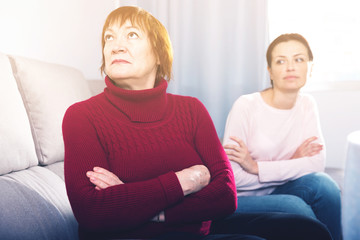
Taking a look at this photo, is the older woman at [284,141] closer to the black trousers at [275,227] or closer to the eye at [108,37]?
the black trousers at [275,227]

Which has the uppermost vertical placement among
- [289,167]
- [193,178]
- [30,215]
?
[193,178]

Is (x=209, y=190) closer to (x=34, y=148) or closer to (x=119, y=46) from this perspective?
(x=119, y=46)

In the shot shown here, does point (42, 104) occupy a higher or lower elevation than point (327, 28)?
lower

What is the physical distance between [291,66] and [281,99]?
0.16 meters

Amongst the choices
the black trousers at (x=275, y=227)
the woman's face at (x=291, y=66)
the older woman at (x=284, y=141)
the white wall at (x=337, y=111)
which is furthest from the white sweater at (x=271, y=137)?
the white wall at (x=337, y=111)

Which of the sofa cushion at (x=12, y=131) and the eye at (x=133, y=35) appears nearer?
the eye at (x=133, y=35)

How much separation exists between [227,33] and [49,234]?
1791mm

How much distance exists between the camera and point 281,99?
5.43 feet

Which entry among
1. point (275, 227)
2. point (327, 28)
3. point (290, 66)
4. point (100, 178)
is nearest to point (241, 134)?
point (290, 66)

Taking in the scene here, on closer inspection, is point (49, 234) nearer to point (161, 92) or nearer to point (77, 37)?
point (161, 92)

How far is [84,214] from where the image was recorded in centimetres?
74

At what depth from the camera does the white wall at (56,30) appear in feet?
5.02

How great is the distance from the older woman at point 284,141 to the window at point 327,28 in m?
0.78

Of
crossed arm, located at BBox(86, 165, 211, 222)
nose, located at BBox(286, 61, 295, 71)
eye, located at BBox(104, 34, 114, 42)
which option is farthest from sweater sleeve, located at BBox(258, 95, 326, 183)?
eye, located at BBox(104, 34, 114, 42)
